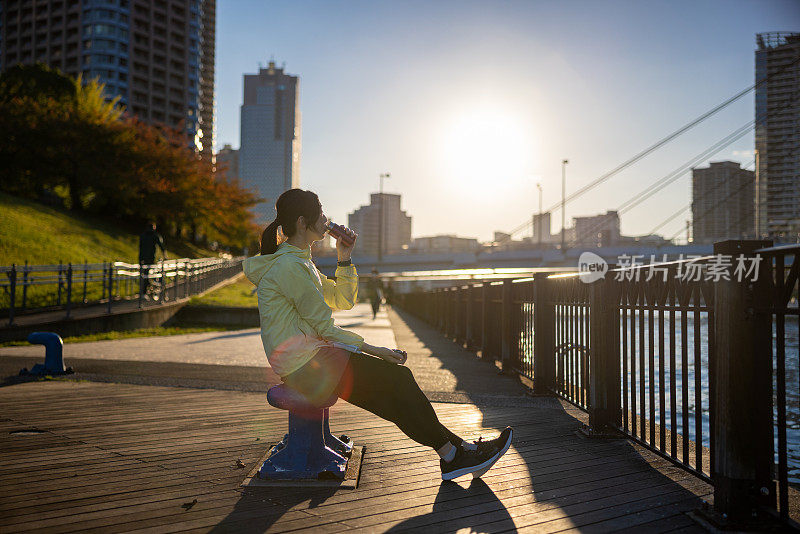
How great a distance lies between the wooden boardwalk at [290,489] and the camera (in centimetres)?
231

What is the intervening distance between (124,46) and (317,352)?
8480cm

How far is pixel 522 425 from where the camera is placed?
162 inches

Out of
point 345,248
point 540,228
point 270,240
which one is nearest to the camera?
point 270,240

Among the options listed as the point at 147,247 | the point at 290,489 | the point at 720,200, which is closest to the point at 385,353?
the point at 290,489

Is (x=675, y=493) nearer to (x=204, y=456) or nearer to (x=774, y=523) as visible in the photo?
(x=774, y=523)

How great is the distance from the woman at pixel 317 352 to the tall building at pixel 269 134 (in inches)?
7237

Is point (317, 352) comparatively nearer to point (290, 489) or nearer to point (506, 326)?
point (290, 489)

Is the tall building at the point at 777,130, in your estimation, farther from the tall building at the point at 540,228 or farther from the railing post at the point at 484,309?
the railing post at the point at 484,309

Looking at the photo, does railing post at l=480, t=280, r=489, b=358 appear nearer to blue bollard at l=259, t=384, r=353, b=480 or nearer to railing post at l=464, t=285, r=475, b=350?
railing post at l=464, t=285, r=475, b=350

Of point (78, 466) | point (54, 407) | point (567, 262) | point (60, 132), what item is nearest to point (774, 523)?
point (78, 466)

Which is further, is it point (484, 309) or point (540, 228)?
point (540, 228)

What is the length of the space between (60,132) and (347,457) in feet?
95.0

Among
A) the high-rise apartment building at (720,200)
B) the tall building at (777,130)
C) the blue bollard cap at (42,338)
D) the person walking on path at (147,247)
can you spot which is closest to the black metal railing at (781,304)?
the blue bollard cap at (42,338)

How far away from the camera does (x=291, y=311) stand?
106 inches
